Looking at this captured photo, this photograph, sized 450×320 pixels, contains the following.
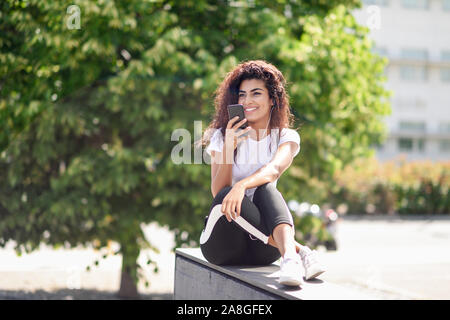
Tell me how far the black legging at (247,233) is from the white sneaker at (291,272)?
25 centimetres

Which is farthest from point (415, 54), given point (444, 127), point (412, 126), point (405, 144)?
point (405, 144)

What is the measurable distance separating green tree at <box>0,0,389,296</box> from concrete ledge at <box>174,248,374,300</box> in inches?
81.9

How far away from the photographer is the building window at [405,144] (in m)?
44.1

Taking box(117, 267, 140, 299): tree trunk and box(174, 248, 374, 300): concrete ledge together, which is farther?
box(117, 267, 140, 299): tree trunk

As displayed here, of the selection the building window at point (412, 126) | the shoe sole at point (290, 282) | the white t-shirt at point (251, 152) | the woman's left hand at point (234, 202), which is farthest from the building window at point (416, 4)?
the shoe sole at point (290, 282)

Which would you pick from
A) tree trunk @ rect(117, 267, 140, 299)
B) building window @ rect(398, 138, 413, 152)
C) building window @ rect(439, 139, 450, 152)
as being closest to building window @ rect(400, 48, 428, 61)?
building window @ rect(398, 138, 413, 152)

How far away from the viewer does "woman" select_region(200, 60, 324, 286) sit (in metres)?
3.12

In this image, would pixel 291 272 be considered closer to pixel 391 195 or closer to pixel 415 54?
pixel 391 195

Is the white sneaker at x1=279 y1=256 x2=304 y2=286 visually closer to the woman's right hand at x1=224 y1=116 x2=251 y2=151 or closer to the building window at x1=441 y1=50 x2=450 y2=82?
the woman's right hand at x1=224 y1=116 x2=251 y2=151
